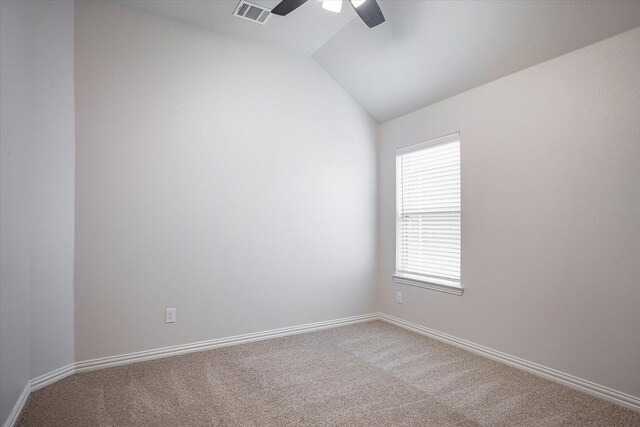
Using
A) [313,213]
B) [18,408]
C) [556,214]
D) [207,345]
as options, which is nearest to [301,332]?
[207,345]

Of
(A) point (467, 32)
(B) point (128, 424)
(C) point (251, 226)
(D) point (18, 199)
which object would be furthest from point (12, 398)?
(A) point (467, 32)

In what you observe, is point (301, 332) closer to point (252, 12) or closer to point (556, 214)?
point (556, 214)

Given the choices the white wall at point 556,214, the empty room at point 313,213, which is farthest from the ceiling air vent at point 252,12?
the white wall at point 556,214

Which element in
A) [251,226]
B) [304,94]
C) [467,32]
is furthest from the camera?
[304,94]

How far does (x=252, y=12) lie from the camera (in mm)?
3084

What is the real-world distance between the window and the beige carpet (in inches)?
30.5

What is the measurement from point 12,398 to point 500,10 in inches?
152

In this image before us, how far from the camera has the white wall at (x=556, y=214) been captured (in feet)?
7.48

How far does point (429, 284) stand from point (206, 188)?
2.29m

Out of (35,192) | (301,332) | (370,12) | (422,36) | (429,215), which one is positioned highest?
(422,36)

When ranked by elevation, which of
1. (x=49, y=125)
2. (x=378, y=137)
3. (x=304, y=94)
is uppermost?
(x=304, y=94)

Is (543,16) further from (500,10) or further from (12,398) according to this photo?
(12,398)

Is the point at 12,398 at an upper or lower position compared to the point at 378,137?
lower

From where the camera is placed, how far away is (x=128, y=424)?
6.75 feet
